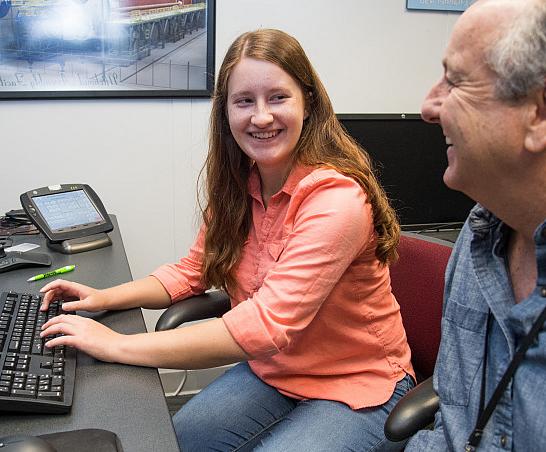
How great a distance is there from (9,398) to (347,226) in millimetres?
651

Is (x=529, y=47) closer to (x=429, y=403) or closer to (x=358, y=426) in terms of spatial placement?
(x=429, y=403)

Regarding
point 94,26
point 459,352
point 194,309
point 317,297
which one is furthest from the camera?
point 94,26

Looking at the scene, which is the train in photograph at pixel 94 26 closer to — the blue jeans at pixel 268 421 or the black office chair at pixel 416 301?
the black office chair at pixel 416 301

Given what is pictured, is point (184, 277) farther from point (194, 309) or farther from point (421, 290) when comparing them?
point (421, 290)

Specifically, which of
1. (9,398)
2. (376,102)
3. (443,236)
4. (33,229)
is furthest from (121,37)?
(9,398)

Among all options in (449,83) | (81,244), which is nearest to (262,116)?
(449,83)

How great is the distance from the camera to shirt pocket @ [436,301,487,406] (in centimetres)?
97

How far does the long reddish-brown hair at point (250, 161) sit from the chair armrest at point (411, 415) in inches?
12.4

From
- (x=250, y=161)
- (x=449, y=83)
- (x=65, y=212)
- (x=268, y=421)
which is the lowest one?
(x=268, y=421)

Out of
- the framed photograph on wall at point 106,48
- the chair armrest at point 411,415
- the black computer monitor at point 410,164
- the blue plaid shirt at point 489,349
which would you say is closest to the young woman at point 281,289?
the chair armrest at point 411,415

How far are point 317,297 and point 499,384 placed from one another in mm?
419

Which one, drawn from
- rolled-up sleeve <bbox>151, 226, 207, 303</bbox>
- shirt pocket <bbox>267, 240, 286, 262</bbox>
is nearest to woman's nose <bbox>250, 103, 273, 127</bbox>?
shirt pocket <bbox>267, 240, 286, 262</bbox>

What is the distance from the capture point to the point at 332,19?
2289 mm

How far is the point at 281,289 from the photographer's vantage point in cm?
119
